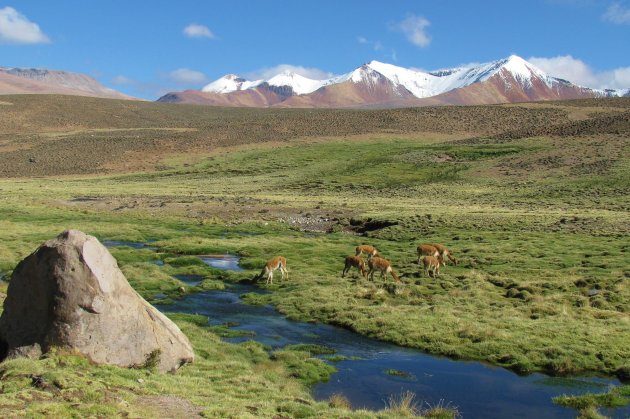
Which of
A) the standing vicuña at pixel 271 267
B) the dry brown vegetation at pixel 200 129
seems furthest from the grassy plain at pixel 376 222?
the dry brown vegetation at pixel 200 129

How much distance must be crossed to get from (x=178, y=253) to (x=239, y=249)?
437 cm

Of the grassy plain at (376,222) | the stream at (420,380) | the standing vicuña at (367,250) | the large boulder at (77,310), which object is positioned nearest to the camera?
the large boulder at (77,310)

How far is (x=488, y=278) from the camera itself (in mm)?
32594

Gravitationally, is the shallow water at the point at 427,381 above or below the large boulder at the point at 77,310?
below

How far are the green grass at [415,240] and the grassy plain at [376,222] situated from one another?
15 centimetres

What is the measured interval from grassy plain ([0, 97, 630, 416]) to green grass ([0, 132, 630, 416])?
0.50 ft

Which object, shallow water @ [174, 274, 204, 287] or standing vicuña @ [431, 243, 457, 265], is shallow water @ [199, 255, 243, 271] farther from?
standing vicuña @ [431, 243, 457, 265]

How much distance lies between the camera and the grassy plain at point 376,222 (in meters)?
21.8

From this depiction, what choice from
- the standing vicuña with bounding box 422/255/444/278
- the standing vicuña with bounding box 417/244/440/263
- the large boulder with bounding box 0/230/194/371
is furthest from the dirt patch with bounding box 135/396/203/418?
the standing vicuña with bounding box 417/244/440/263

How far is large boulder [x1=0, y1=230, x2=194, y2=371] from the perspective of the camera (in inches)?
604

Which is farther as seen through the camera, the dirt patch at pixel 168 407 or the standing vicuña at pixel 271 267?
the standing vicuña at pixel 271 267

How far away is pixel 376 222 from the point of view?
56.4 metres

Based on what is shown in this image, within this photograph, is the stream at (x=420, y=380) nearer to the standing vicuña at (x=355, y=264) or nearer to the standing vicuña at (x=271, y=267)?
the standing vicuña at (x=271, y=267)

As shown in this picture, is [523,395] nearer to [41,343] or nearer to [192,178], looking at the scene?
[41,343]
